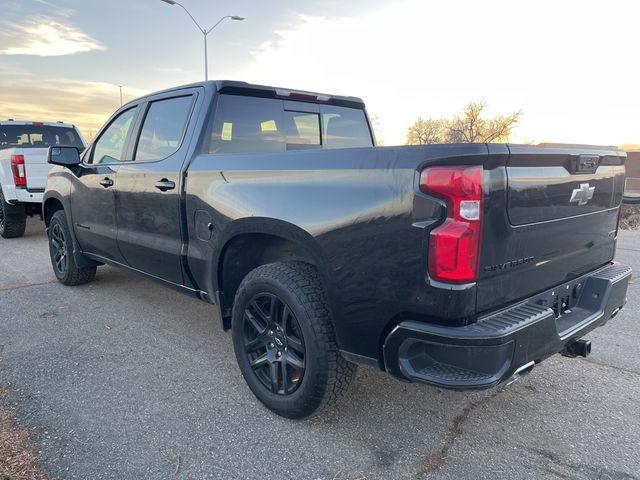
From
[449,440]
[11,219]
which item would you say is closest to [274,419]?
[449,440]

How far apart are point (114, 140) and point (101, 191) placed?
48 cm

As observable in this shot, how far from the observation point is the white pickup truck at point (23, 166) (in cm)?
761

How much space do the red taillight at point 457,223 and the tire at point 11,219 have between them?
8241 mm

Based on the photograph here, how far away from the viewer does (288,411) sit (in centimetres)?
270

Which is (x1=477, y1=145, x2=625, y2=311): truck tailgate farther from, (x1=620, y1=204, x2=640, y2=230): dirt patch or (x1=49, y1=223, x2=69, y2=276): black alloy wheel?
(x1=620, y1=204, x2=640, y2=230): dirt patch

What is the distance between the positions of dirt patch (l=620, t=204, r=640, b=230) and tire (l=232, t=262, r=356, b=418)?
10.7 meters

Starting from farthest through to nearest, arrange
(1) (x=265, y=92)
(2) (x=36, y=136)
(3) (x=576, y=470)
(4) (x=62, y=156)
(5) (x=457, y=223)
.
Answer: (2) (x=36, y=136) < (4) (x=62, y=156) < (1) (x=265, y=92) < (3) (x=576, y=470) < (5) (x=457, y=223)

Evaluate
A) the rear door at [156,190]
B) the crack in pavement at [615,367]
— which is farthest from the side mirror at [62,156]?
the crack in pavement at [615,367]

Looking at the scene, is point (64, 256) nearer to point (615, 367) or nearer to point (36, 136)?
point (615, 367)

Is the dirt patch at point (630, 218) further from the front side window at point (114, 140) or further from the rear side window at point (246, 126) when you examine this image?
the front side window at point (114, 140)

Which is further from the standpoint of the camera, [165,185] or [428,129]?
[428,129]

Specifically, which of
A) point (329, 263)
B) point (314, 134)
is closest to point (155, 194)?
point (314, 134)

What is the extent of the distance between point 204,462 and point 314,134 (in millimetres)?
2603

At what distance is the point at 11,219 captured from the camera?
8.38 metres
